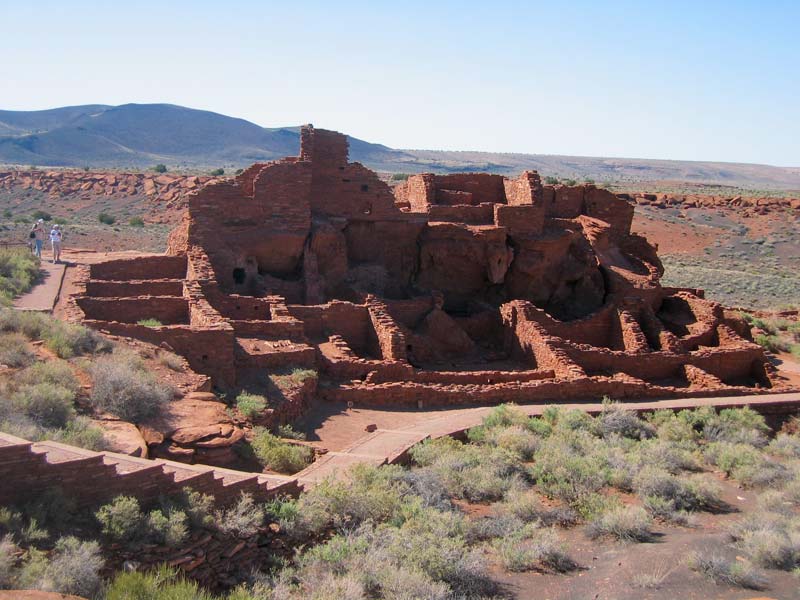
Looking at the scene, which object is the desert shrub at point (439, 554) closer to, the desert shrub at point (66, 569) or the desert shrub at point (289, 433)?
the desert shrub at point (66, 569)

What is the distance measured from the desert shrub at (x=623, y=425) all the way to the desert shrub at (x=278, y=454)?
4938mm

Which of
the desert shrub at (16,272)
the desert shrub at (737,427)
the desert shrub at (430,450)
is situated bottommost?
the desert shrub at (737,427)

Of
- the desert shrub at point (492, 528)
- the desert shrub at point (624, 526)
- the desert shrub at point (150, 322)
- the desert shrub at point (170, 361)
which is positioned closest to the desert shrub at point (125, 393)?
the desert shrub at point (170, 361)

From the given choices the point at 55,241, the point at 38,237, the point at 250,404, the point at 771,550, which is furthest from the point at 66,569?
the point at 38,237

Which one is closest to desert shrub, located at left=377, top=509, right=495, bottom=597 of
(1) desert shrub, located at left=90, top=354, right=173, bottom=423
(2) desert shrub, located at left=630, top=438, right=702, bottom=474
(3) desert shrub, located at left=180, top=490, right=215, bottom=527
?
(3) desert shrub, located at left=180, top=490, right=215, bottom=527

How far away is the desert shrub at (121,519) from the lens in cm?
589

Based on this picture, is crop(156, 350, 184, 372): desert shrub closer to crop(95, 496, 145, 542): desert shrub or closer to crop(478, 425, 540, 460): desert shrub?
crop(478, 425, 540, 460): desert shrub

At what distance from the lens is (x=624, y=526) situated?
776 cm

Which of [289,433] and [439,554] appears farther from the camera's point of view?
[289,433]

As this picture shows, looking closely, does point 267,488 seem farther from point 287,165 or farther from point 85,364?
point 287,165

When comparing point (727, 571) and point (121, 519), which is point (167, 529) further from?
point (727, 571)

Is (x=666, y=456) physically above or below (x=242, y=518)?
below

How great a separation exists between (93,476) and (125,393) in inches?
109

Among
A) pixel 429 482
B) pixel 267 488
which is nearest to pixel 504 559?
pixel 429 482
